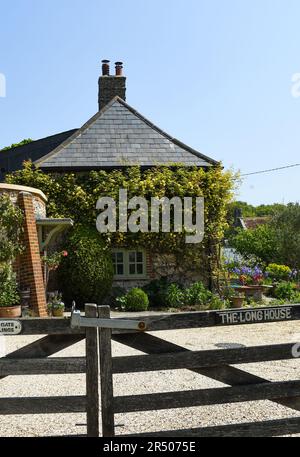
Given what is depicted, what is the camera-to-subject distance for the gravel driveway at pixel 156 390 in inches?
185

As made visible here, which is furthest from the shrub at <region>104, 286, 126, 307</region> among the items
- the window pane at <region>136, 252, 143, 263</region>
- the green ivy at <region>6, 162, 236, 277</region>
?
the green ivy at <region>6, 162, 236, 277</region>

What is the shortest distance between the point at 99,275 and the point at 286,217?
60.0ft

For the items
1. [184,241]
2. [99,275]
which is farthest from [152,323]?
[184,241]

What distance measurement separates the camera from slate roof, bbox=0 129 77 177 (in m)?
22.2

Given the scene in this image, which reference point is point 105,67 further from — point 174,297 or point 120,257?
point 174,297

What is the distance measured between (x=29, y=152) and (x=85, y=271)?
11.0 metres

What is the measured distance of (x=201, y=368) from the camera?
358 cm

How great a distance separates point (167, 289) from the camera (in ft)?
51.5

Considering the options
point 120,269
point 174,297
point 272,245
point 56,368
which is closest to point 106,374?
point 56,368

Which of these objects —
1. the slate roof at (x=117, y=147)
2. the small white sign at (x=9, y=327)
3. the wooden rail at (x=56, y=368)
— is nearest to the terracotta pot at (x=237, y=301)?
the slate roof at (x=117, y=147)

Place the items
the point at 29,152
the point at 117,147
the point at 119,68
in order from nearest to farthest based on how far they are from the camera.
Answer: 1. the point at 117,147
2. the point at 119,68
3. the point at 29,152

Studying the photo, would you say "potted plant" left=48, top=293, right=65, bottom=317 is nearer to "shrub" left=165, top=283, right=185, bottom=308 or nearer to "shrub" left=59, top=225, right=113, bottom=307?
"shrub" left=59, top=225, right=113, bottom=307

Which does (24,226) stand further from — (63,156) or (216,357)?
(216,357)

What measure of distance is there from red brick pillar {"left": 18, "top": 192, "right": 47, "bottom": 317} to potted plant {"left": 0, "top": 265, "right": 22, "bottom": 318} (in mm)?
430
